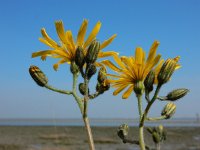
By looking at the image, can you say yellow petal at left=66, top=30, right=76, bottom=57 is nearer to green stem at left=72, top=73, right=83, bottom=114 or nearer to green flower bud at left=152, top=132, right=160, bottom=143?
green stem at left=72, top=73, right=83, bottom=114

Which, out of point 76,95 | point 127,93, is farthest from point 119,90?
point 76,95

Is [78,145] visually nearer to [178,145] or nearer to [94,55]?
[178,145]

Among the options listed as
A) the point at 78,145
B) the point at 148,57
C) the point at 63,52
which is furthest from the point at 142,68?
the point at 78,145

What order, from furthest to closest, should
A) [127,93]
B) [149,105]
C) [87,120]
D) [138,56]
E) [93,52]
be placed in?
[127,93] < [138,56] < [93,52] < [149,105] < [87,120]

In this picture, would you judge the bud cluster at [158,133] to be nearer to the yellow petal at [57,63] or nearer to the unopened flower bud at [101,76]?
the unopened flower bud at [101,76]

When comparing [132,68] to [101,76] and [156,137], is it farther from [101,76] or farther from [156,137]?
[156,137]
